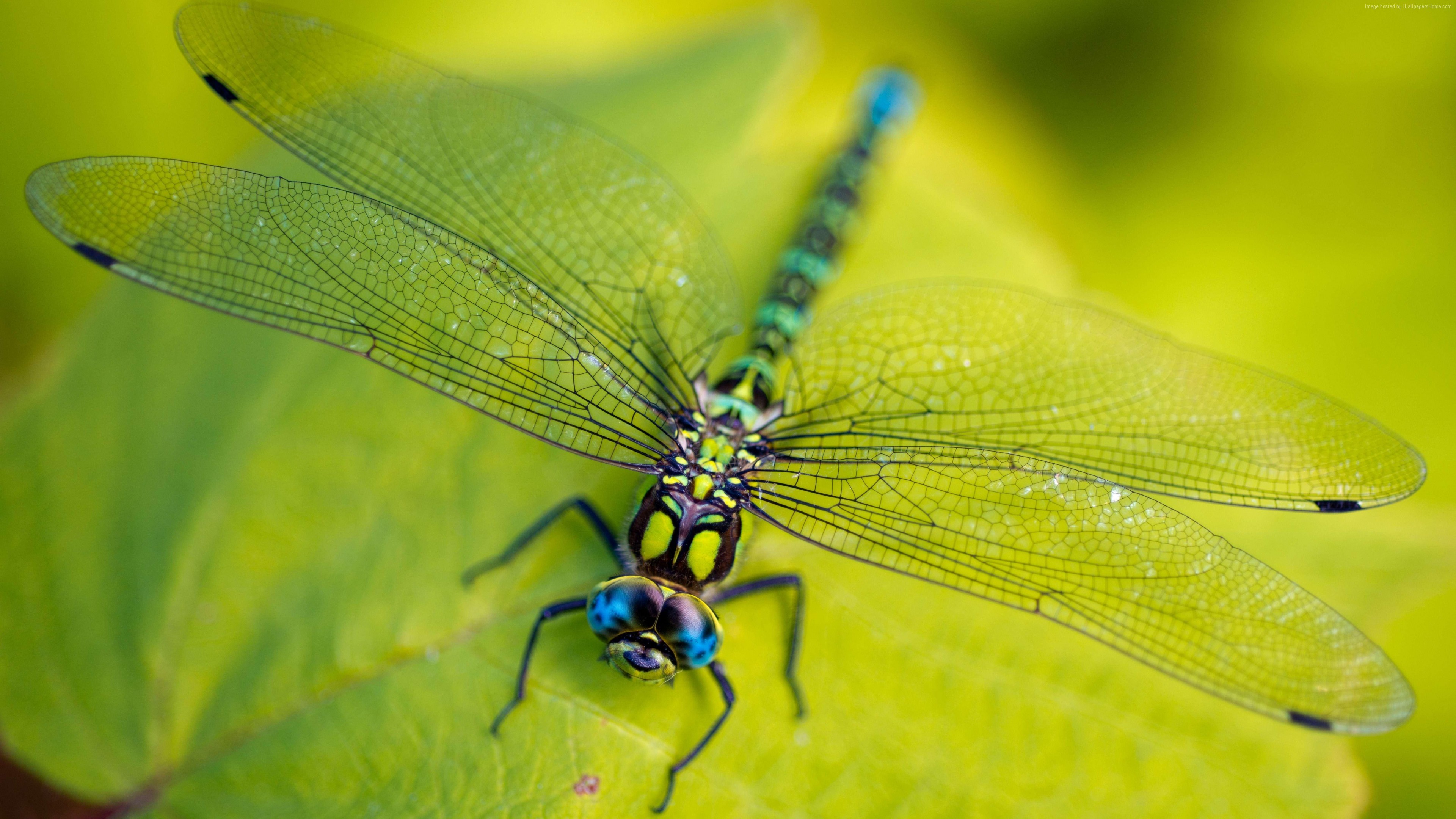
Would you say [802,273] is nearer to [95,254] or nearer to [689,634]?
[689,634]

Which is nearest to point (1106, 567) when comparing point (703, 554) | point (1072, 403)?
point (1072, 403)

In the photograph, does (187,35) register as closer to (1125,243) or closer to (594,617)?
(594,617)

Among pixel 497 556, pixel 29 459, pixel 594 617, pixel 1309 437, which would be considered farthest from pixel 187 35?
pixel 1309 437

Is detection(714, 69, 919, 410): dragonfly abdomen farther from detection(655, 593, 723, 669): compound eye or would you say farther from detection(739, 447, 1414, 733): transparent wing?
detection(655, 593, 723, 669): compound eye

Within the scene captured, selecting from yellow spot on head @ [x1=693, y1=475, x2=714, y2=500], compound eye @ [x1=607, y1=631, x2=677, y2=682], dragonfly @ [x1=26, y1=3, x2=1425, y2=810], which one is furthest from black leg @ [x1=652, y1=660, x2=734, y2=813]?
yellow spot on head @ [x1=693, y1=475, x2=714, y2=500]

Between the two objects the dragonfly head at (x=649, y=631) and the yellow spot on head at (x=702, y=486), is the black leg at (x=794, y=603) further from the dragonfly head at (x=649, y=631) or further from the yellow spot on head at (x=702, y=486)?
the yellow spot on head at (x=702, y=486)

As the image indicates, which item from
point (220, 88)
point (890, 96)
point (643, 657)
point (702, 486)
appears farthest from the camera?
point (890, 96)
